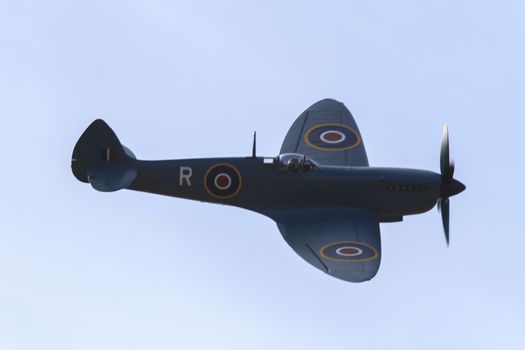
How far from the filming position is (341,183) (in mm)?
29281

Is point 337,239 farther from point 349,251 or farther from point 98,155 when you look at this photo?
point 98,155

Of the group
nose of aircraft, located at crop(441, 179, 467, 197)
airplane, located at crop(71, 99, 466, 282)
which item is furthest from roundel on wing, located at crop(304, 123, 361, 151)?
nose of aircraft, located at crop(441, 179, 467, 197)

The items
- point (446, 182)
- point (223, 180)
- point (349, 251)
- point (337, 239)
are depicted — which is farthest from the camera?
point (446, 182)

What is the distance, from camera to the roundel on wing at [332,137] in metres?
31.5

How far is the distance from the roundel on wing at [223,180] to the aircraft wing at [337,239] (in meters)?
1.22

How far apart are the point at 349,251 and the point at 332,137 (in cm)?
486

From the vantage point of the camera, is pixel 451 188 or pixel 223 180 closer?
pixel 223 180

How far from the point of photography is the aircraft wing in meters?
27.0

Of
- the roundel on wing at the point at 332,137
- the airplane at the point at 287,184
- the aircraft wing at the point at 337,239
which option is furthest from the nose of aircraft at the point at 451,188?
the roundel on wing at the point at 332,137

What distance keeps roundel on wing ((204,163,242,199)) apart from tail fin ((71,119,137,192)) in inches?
70.7

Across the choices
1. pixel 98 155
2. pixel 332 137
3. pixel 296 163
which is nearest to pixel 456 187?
pixel 332 137

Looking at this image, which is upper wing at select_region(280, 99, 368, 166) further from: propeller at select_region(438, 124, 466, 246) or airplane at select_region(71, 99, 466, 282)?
propeller at select_region(438, 124, 466, 246)

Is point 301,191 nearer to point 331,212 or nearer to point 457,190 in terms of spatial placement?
point 331,212

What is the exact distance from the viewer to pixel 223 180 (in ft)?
96.2
